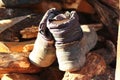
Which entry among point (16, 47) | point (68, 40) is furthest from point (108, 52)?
point (16, 47)

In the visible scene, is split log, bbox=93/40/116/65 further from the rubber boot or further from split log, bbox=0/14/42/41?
the rubber boot

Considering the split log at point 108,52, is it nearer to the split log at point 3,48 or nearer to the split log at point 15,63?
→ the split log at point 15,63

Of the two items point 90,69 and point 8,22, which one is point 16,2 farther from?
point 90,69

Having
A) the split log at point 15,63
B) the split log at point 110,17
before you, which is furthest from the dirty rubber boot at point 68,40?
the split log at point 110,17

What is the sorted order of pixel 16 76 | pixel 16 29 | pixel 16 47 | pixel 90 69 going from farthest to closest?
1. pixel 16 29
2. pixel 16 47
3. pixel 16 76
4. pixel 90 69

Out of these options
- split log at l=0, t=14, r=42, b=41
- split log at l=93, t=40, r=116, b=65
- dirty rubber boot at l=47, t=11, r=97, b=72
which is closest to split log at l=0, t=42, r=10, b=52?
split log at l=0, t=14, r=42, b=41

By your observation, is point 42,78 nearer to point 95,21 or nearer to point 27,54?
point 27,54

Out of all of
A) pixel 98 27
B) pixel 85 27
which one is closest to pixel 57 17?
pixel 85 27
